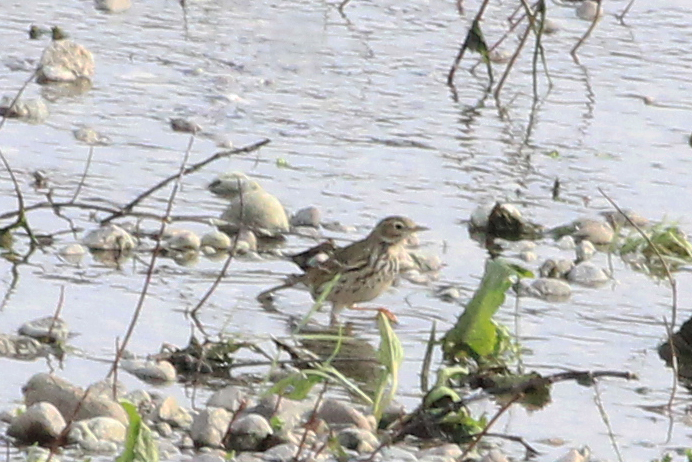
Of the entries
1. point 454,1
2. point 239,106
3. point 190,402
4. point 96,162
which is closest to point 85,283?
point 190,402

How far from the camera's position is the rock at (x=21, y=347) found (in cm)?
722

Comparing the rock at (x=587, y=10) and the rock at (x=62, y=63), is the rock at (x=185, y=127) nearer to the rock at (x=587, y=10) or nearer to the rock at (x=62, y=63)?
the rock at (x=62, y=63)

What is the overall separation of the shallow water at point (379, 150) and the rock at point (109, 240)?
0.22 meters

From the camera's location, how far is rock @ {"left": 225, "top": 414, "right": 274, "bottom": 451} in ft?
20.9

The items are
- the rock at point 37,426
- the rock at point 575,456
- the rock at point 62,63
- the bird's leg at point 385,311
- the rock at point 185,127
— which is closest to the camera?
→ the rock at point 37,426

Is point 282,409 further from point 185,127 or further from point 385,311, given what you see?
point 185,127

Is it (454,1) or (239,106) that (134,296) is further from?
(454,1)

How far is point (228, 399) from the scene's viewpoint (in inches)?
265

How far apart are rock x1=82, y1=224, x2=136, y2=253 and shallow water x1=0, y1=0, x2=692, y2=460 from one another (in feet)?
0.73

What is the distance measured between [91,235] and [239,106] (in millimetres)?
3828

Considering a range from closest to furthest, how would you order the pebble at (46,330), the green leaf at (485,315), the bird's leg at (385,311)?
the pebble at (46,330) → the green leaf at (485,315) → the bird's leg at (385,311)

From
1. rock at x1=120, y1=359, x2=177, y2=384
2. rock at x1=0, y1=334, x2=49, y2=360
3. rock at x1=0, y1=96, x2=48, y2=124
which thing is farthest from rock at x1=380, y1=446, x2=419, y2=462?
rock at x1=0, y1=96, x2=48, y2=124

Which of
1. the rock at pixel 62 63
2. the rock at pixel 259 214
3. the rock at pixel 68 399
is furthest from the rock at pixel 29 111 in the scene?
the rock at pixel 68 399

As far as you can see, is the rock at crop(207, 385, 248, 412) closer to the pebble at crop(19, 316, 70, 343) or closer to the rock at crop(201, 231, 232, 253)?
the pebble at crop(19, 316, 70, 343)
